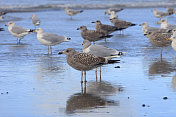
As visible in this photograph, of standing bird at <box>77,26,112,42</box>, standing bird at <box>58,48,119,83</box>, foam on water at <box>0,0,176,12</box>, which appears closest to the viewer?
standing bird at <box>58,48,119,83</box>

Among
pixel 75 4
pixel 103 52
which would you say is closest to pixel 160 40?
pixel 103 52

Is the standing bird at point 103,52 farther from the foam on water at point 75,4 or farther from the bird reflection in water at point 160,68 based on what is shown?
→ the foam on water at point 75,4

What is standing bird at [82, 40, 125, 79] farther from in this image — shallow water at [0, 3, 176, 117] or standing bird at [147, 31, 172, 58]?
standing bird at [147, 31, 172, 58]

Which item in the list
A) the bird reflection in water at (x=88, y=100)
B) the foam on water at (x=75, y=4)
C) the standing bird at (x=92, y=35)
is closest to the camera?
the bird reflection in water at (x=88, y=100)

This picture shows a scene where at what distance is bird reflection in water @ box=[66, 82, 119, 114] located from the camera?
7238mm

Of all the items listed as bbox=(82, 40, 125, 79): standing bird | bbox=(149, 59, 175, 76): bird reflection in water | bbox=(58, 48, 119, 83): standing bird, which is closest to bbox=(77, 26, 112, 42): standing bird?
bbox=(149, 59, 175, 76): bird reflection in water

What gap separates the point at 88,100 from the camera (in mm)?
7824

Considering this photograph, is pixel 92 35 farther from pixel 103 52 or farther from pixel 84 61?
pixel 84 61

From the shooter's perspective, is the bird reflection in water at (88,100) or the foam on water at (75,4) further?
the foam on water at (75,4)

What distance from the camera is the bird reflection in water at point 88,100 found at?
7238mm

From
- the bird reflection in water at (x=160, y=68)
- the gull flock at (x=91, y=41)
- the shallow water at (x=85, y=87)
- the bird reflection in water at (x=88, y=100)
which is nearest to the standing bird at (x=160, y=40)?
the gull flock at (x=91, y=41)

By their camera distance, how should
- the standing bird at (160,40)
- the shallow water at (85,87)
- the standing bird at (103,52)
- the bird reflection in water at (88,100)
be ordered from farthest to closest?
the standing bird at (160,40), the standing bird at (103,52), the bird reflection in water at (88,100), the shallow water at (85,87)

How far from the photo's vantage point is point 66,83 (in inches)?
362

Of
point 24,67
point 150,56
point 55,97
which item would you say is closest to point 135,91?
point 55,97
